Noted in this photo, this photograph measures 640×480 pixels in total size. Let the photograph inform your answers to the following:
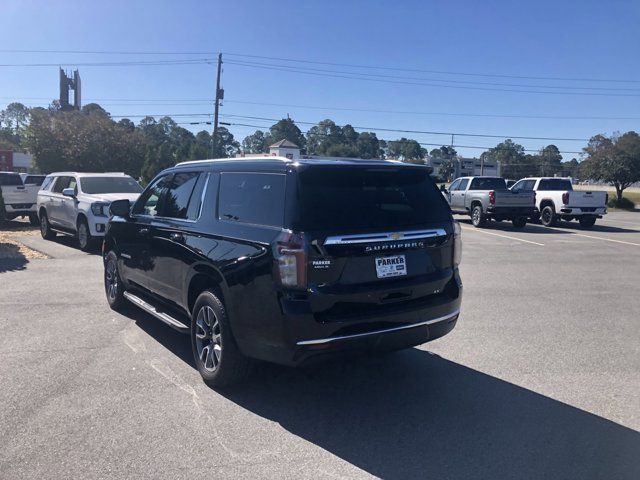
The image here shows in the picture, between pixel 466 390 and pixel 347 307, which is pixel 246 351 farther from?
pixel 466 390

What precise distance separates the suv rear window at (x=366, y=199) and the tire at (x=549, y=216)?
18763mm

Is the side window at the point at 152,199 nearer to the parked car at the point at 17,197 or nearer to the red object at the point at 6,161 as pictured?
the parked car at the point at 17,197

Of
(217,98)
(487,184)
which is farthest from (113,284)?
(217,98)

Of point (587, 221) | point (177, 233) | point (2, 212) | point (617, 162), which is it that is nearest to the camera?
point (177, 233)

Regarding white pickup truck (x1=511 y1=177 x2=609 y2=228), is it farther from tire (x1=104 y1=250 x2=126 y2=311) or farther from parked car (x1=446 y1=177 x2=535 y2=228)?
tire (x1=104 y1=250 x2=126 y2=311)

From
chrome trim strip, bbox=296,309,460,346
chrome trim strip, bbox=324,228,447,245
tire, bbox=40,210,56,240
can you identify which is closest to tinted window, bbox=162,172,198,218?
chrome trim strip, bbox=324,228,447,245

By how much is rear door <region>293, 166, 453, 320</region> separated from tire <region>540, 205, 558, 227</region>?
18.8 metres

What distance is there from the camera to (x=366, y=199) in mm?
4406

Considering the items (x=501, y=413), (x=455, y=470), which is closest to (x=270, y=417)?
(x=455, y=470)

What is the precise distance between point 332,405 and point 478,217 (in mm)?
18012

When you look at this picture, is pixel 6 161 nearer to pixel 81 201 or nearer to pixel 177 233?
pixel 81 201

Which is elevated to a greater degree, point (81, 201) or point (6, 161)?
point (81, 201)

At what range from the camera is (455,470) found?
3.45 m

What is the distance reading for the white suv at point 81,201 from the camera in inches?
479
